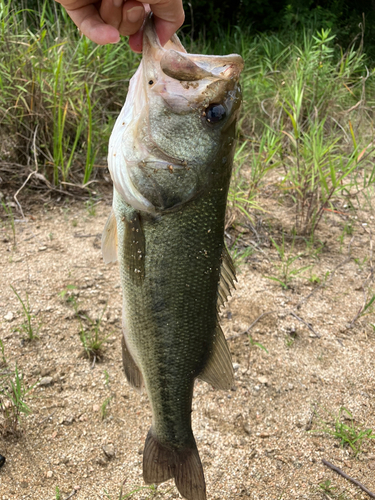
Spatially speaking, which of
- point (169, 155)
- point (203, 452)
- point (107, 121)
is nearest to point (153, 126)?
point (169, 155)

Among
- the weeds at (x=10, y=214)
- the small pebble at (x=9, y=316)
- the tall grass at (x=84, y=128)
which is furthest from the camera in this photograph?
the tall grass at (x=84, y=128)

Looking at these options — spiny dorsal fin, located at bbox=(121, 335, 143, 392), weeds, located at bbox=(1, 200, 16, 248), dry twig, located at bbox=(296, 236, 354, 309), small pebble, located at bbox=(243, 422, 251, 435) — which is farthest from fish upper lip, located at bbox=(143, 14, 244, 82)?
weeds, located at bbox=(1, 200, 16, 248)

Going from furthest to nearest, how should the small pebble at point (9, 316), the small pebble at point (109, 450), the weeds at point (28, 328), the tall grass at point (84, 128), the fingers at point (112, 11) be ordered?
the tall grass at point (84, 128)
the small pebble at point (9, 316)
the weeds at point (28, 328)
the small pebble at point (109, 450)
the fingers at point (112, 11)

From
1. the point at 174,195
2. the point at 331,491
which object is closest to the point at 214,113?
the point at 174,195

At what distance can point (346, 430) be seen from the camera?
7.80ft

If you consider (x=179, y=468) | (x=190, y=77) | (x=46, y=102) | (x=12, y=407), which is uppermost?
(x=190, y=77)

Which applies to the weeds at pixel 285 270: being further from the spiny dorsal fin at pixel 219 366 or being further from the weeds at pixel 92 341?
the spiny dorsal fin at pixel 219 366

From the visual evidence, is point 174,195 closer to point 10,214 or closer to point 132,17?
point 132,17

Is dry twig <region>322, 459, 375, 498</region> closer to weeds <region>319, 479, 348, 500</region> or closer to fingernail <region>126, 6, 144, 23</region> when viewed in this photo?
weeds <region>319, 479, 348, 500</region>

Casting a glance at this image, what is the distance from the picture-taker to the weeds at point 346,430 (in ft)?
7.31

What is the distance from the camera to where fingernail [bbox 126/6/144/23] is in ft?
5.29

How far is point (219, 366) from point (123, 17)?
1486 mm

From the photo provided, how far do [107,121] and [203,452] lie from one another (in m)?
3.90

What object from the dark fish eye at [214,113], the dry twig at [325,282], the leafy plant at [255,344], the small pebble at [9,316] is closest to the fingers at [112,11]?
the dark fish eye at [214,113]
